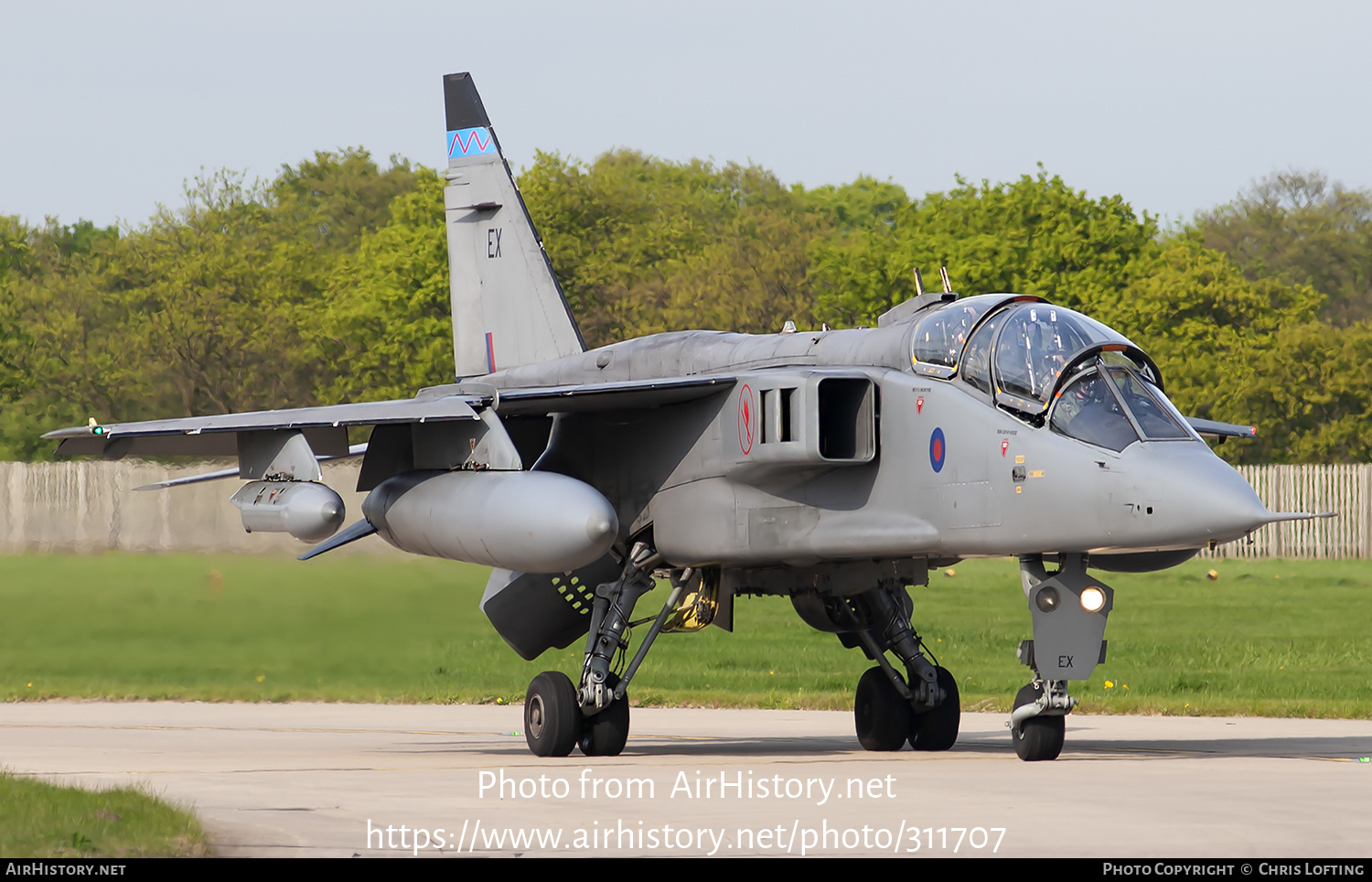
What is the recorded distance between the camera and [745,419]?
574 inches

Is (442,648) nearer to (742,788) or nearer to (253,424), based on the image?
(253,424)

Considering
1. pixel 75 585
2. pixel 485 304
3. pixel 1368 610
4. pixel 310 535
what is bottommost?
pixel 1368 610

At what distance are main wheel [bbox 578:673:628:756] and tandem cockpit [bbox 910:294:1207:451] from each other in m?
4.20

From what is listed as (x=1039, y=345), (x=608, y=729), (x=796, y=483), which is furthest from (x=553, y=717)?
(x=1039, y=345)

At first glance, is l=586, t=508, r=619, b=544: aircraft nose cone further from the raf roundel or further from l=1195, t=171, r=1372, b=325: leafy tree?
l=1195, t=171, r=1372, b=325: leafy tree

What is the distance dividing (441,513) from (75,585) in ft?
36.6

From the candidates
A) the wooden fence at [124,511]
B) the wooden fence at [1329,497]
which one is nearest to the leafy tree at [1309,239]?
the wooden fence at [1329,497]

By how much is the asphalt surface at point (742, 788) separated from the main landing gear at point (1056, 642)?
1.07 feet

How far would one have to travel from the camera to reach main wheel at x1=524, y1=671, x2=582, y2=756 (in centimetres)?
1527

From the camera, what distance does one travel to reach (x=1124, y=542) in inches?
490

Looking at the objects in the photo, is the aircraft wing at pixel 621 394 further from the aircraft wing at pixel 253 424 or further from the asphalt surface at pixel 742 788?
the asphalt surface at pixel 742 788

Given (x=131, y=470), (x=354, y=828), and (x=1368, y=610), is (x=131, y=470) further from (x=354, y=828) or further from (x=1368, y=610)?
(x=1368, y=610)

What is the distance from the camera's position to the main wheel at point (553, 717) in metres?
15.3

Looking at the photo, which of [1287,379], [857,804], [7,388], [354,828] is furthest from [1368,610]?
[7,388]
